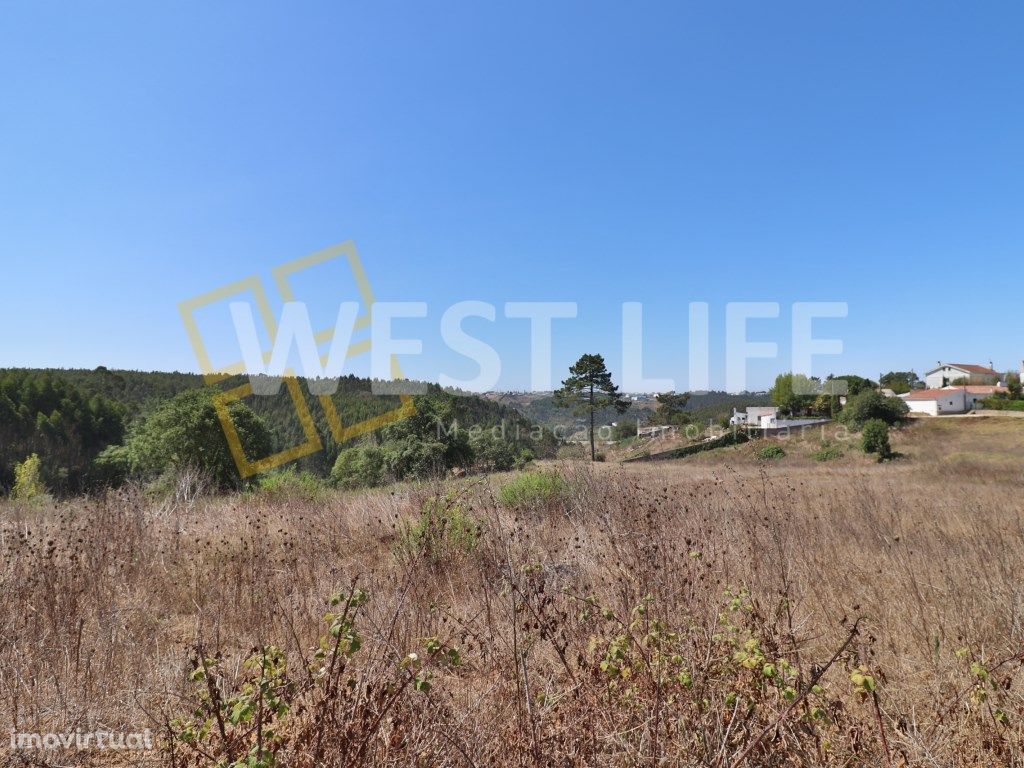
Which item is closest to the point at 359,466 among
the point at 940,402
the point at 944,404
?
the point at 940,402

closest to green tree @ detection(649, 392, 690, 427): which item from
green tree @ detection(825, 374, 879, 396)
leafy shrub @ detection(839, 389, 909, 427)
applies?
green tree @ detection(825, 374, 879, 396)

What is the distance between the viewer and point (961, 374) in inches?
2189

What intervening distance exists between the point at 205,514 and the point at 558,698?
7073 millimetres

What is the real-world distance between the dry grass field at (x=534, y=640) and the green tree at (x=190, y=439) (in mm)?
19995

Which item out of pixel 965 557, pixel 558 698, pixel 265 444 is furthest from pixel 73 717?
pixel 265 444

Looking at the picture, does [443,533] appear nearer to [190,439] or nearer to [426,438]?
[426,438]

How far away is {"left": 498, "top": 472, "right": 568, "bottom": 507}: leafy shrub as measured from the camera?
268 inches

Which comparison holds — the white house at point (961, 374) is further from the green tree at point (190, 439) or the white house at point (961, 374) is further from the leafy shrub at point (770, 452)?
the green tree at point (190, 439)

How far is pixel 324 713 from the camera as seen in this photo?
164cm

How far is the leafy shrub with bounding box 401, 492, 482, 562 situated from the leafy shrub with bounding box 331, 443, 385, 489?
1819cm

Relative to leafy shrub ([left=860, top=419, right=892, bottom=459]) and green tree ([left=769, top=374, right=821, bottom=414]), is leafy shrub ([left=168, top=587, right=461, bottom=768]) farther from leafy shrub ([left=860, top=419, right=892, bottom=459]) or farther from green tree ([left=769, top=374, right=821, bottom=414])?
green tree ([left=769, top=374, right=821, bottom=414])

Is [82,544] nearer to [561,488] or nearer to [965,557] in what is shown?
[561,488]

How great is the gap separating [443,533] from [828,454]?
97.7 ft

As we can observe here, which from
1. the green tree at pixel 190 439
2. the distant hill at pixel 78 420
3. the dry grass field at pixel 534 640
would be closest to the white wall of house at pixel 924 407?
the distant hill at pixel 78 420
